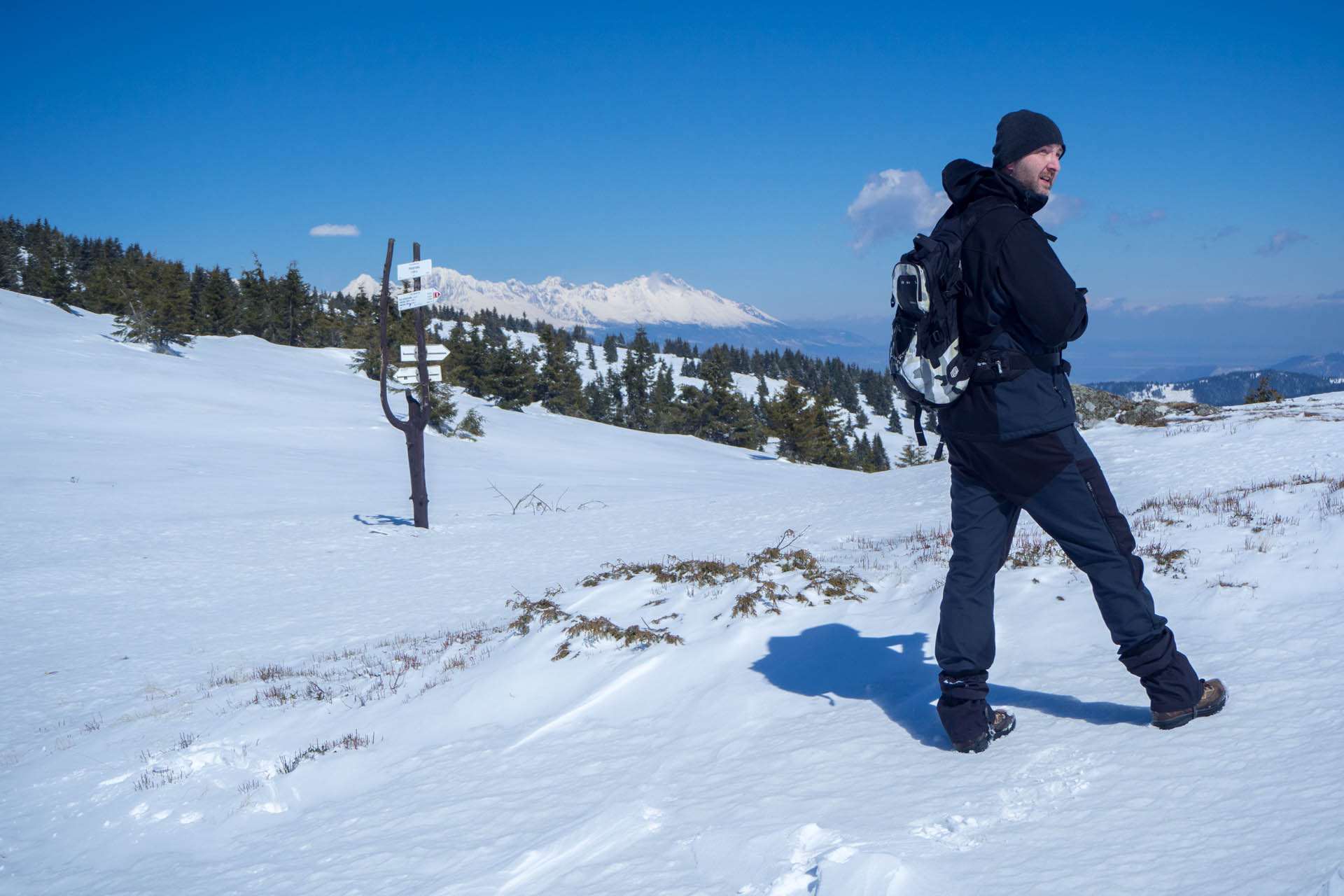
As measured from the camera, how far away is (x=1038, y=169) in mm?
3127

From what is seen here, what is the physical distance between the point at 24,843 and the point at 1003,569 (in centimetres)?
630

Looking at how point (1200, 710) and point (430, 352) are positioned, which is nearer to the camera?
point (1200, 710)

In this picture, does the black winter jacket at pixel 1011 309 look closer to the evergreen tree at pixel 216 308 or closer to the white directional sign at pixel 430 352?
the white directional sign at pixel 430 352

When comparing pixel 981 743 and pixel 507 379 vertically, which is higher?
pixel 507 379

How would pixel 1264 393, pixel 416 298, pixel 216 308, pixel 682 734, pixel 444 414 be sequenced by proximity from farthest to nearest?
pixel 216 308 → pixel 1264 393 → pixel 444 414 → pixel 416 298 → pixel 682 734

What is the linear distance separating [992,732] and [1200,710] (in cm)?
79

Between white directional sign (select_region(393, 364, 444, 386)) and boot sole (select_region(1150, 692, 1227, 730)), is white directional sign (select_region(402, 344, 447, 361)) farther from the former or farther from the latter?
boot sole (select_region(1150, 692, 1227, 730))

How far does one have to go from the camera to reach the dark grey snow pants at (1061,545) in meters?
3.06

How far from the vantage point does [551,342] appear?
6944 centimetres

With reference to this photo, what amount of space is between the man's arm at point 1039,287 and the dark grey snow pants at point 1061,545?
43 cm

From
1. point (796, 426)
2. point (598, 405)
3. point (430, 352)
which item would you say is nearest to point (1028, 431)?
point (430, 352)

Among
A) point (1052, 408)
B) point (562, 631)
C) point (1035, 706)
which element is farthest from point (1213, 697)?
point (562, 631)

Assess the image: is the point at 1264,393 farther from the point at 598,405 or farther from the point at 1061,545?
the point at 1061,545

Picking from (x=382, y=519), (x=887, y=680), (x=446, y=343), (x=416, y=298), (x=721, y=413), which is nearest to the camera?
(x=887, y=680)
